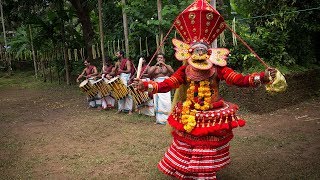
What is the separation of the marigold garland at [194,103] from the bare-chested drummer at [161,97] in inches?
146

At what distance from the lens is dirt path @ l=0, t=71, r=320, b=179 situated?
5473mm

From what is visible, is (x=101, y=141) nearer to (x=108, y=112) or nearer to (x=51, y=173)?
(x=51, y=173)

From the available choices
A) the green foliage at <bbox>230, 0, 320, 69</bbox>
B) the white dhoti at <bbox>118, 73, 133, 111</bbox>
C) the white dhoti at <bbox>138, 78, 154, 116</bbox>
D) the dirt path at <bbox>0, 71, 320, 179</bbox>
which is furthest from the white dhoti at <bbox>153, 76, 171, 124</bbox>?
the green foliage at <bbox>230, 0, 320, 69</bbox>

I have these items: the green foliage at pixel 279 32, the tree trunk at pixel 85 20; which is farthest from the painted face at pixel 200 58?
the tree trunk at pixel 85 20

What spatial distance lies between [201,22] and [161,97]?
13.9ft

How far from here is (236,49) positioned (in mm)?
9555

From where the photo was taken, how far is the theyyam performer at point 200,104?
168 inches

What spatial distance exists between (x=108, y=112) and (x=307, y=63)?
6.23 metres

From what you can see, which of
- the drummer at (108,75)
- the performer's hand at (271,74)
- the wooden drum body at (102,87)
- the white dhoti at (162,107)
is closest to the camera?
the performer's hand at (271,74)

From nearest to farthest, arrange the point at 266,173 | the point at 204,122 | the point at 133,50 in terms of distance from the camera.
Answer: the point at 204,122
the point at 266,173
the point at 133,50

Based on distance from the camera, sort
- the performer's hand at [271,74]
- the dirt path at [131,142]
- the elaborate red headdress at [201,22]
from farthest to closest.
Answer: the dirt path at [131,142], the elaborate red headdress at [201,22], the performer's hand at [271,74]

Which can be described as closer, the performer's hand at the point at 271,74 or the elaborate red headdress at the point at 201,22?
the performer's hand at the point at 271,74

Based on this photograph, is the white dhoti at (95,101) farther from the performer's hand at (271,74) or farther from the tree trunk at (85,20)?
the performer's hand at (271,74)

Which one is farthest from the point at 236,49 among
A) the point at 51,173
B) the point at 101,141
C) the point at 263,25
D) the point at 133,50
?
the point at 51,173
